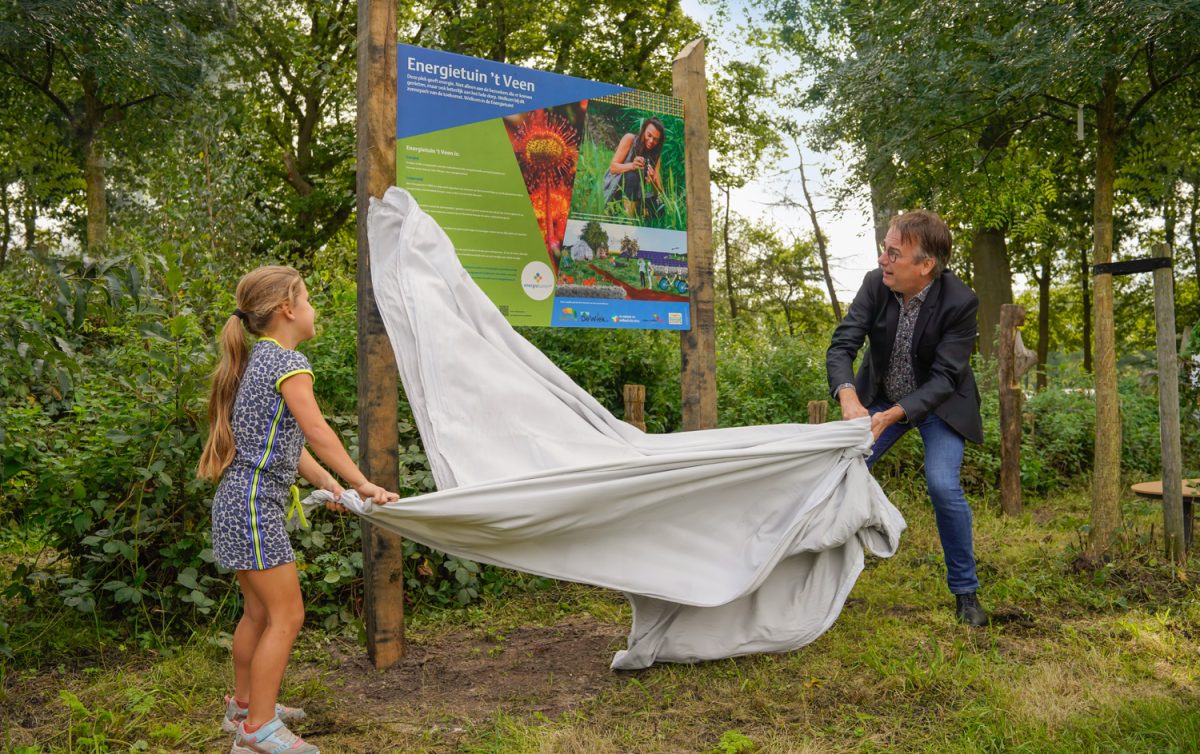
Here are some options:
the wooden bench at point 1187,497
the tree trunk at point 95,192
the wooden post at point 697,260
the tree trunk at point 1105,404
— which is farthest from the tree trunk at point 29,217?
the wooden bench at point 1187,497

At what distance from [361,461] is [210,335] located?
68.4 inches

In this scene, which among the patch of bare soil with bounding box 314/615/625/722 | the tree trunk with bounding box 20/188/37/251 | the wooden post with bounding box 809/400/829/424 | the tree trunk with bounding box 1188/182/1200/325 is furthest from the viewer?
the tree trunk with bounding box 20/188/37/251

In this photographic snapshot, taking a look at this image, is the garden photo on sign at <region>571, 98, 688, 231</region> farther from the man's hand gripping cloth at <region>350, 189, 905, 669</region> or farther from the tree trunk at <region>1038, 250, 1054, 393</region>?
the tree trunk at <region>1038, 250, 1054, 393</region>

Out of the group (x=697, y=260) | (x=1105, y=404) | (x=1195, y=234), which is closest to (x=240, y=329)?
(x=697, y=260)

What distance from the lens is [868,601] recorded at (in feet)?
14.2

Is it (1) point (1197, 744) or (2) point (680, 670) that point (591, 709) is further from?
(1) point (1197, 744)

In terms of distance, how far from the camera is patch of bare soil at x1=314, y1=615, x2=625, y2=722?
3.21 m

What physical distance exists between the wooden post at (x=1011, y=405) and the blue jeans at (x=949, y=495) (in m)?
3.48

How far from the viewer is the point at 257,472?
2.69 m

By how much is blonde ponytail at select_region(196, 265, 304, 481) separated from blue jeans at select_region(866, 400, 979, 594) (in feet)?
7.61

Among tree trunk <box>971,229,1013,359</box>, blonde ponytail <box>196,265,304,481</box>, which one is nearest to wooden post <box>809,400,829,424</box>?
blonde ponytail <box>196,265,304,481</box>

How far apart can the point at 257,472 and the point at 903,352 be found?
101 inches

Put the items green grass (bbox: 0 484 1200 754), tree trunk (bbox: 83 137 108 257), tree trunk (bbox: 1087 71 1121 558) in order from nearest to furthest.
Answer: green grass (bbox: 0 484 1200 754), tree trunk (bbox: 1087 71 1121 558), tree trunk (bbox: 83 137 108 257)

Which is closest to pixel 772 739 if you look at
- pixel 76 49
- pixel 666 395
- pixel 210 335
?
pixel 210 335
